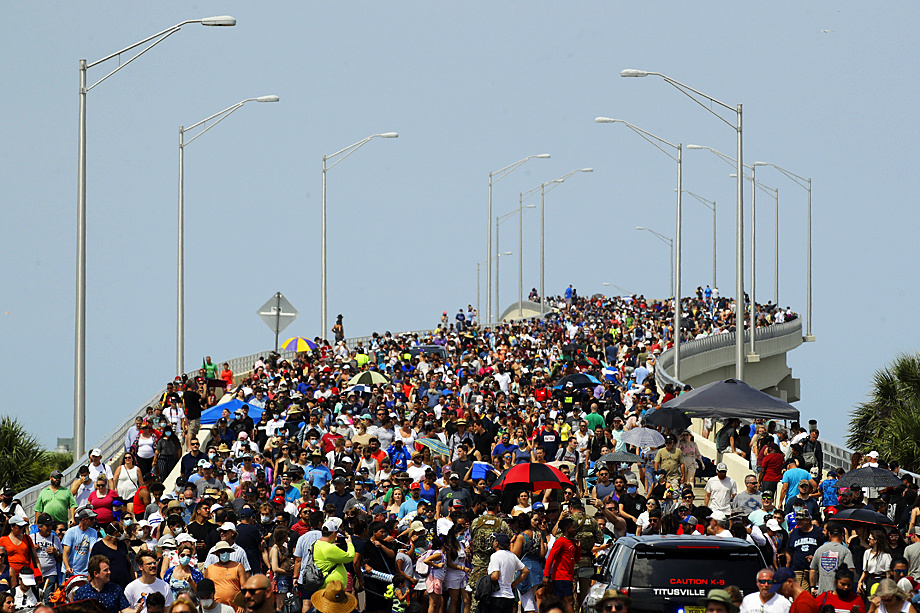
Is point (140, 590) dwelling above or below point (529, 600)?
above

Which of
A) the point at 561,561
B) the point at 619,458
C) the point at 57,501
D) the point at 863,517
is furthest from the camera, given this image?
the point at 619,458

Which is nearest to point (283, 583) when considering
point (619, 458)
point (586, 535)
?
point (586, 535)

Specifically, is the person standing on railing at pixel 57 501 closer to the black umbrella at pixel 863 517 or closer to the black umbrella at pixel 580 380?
the black umbrella at pixel 863 517

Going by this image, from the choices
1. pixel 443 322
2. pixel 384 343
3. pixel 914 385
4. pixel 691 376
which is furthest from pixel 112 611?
pixel 691 376

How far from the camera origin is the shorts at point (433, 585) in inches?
585

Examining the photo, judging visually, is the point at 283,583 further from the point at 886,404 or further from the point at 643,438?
the point at 886,404

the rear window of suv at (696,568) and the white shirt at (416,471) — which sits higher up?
the white shirt at (416,471)

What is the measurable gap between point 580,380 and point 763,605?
18.2 meters

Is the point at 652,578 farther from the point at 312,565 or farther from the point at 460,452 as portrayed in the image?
the point at 460,452

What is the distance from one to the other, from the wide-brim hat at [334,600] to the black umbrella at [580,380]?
16417 millimetres

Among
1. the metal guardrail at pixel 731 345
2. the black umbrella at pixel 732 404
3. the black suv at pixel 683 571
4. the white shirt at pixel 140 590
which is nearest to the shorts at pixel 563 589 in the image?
the black suv at pixel 683 571

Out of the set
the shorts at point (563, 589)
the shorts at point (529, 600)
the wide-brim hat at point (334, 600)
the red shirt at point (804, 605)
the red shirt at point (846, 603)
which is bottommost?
the shorts at point (529, 600)

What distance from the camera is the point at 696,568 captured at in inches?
466

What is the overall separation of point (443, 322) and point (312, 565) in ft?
128
